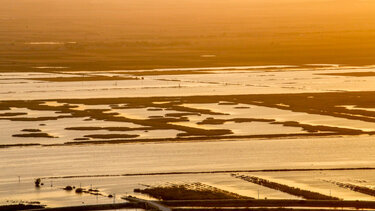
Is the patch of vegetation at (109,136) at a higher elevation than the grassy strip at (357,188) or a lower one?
higher

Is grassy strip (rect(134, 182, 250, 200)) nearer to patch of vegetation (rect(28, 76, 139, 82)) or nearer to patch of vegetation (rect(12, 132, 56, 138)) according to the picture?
patch of vegetation (rect(12, 132, 56, 138))

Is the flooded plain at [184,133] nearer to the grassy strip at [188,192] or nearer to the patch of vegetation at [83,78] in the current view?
the patch of vegetation at [83,78]

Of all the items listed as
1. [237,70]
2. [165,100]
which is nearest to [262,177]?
[165,100]

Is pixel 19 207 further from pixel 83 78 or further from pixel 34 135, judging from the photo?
pixel 83 78

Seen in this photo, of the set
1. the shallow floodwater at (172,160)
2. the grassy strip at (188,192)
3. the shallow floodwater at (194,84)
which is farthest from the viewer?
the shallow floodwater at (194,84)

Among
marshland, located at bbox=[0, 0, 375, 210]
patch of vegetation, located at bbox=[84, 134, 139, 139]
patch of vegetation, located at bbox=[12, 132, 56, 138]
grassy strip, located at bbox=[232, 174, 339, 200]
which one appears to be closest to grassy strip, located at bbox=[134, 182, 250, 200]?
marshland, located at bbox=[0, 0, 375, 210]

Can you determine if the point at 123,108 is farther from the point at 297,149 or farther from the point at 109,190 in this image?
the point at 109,190

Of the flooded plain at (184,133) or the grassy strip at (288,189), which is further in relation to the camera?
the flooded plain at (184,133)

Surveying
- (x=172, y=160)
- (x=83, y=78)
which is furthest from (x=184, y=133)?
(x=83, y=78)

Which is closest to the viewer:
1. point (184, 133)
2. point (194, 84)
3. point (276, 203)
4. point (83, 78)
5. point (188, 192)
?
point (276, 203)

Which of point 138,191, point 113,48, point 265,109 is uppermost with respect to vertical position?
point 113,48

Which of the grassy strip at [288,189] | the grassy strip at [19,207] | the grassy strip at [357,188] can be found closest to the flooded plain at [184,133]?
the grassy strip at [357,188]
